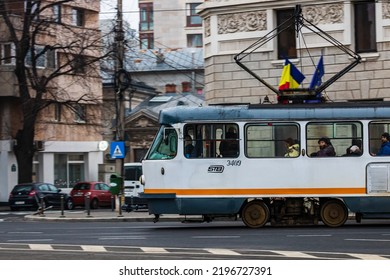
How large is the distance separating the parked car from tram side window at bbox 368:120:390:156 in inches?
1247

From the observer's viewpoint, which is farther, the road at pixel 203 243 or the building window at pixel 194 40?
the building window at pixel 194 40

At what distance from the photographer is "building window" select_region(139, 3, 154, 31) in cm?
11594

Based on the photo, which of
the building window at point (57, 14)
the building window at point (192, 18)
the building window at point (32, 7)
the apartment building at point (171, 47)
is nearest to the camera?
the building window at point (32, 7)

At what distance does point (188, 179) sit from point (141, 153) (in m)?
55.3

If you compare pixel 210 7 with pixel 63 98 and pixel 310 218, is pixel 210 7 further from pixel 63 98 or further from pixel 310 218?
pixel 63 98

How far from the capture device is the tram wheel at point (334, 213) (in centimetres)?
2781

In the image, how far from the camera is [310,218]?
28.1m

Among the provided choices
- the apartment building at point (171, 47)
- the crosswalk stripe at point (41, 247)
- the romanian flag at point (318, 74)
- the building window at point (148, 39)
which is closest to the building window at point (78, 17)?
the apartment building at point (171, 47)

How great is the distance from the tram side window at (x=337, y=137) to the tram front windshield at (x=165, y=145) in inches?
125

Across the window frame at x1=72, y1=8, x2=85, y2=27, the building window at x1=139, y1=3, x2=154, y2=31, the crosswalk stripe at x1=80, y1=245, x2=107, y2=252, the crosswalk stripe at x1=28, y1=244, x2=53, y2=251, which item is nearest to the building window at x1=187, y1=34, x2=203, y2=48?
the building window at x1=139, y1=3, x2=154, y2=31

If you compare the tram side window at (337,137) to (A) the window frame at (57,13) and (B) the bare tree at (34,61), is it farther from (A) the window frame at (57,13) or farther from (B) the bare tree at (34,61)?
(A) the window frame at (57,13)

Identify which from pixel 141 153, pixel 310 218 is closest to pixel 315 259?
pixel 310 218

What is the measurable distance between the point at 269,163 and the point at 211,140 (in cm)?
148

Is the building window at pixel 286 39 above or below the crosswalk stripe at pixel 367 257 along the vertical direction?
above
